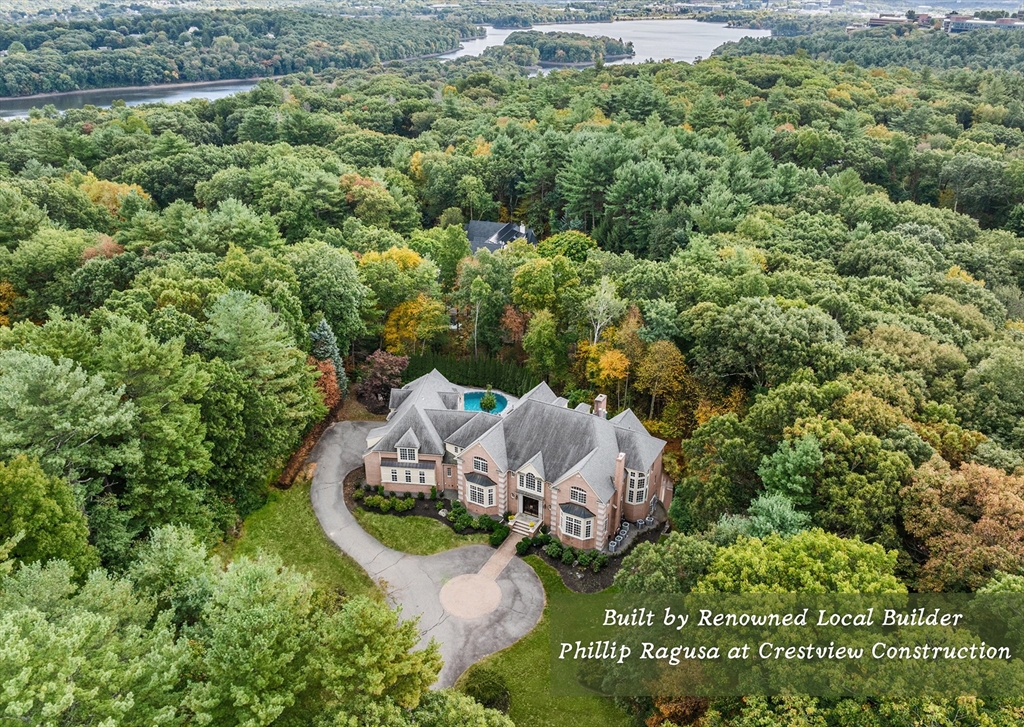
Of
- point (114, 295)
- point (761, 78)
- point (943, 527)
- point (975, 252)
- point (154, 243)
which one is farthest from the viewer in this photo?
point (761, 78)

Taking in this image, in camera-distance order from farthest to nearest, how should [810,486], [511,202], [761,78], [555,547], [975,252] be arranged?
1. [761,78]
2. [511,202]
3. [975,252]
4. [555,547]
5. [810,486]

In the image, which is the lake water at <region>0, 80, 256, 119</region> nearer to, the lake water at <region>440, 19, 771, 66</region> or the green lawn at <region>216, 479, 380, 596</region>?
the lake water at <region>440, 19, 771, 66</region>

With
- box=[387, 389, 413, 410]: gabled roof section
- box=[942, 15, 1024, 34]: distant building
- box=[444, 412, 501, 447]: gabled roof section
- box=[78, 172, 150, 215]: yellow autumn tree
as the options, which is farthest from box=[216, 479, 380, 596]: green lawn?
box=[942, 15, 1024, 34]: distant building

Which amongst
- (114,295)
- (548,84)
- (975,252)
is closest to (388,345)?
(114,295)

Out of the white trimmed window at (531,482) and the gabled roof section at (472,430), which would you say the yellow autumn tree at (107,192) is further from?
the white trimmed window at (531,482)

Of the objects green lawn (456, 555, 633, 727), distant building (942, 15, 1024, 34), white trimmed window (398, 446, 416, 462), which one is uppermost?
distant building (942, 15, 1024, 34)

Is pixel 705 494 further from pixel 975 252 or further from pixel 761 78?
pixel 761 78
